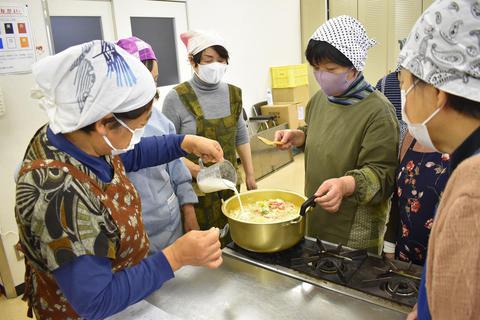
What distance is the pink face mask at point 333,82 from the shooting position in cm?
147

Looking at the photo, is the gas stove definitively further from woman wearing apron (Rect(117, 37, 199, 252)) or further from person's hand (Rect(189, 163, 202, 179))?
person's hand (Rect(189, 163, 202, 179))

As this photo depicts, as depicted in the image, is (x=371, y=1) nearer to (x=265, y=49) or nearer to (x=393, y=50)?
(x=393, y=50)

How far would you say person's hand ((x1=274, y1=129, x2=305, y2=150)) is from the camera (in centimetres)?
179

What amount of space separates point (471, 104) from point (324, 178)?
0.91 metres

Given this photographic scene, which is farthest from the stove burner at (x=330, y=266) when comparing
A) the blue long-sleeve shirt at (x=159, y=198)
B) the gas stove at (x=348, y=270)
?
the blue long-sleeve shirt at (x=159, y=198)

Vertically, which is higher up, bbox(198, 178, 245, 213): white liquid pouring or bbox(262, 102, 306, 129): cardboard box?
bbox(198, 178, 245, 213): white liquid pouring

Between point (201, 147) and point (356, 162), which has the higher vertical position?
point (201, 147)

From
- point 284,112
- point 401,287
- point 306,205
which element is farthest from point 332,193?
point 284,112

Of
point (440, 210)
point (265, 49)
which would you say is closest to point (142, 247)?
point (440, 210)

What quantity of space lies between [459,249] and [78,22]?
318 cm

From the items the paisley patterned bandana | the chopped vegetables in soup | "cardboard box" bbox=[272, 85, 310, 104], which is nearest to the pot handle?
the chopped vegetables in soup

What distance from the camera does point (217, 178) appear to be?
1568mm

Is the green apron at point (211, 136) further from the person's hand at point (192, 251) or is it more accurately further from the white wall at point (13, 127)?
the white wall at point (13, 127)

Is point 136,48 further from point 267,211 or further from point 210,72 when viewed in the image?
point 267,211
